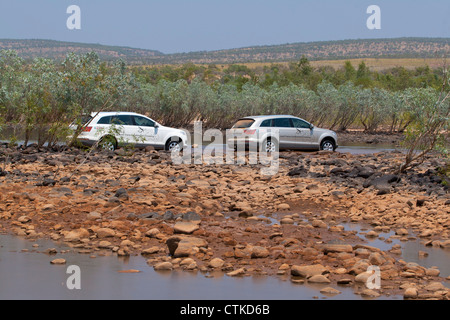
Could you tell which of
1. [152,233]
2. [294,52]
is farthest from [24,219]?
[294,52]

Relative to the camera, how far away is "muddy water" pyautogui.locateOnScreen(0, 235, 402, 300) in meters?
7.30

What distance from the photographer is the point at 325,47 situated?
559 feet

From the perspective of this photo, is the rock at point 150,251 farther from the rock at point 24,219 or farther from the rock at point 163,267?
the rock at point 24,219

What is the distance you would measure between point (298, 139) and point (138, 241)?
1545 cm

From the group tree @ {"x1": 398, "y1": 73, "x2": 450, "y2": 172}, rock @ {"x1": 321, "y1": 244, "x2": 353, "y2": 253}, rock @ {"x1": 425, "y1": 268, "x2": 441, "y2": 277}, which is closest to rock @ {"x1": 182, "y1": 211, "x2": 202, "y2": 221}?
rock @ {"x1": 321, "y1": 244, "x2": 353, "y2": 253}

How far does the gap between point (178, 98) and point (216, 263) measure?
42826 mm

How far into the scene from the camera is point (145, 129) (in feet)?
77.3

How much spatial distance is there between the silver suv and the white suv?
91.8 inches

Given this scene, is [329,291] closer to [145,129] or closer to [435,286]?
[435,286]

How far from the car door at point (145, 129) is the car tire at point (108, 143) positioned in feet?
3.24

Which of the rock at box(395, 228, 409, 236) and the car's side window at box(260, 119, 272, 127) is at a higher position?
the car's side window at box(260, 119, 272, 127)

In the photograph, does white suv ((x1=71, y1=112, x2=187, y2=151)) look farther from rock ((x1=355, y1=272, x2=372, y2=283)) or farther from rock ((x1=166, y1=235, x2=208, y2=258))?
Result: rock ((x1=355, y1=272, x2=372, y2=283))

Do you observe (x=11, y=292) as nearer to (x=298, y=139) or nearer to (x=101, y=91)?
(x=101, y=91)

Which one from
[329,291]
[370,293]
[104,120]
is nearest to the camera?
[370,293]
